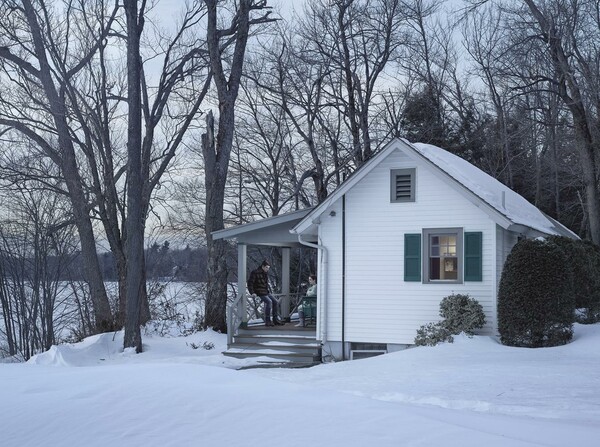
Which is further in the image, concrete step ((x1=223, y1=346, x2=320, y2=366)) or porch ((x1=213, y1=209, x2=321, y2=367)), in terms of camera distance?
porch ((x1=213, y1=209, x2=321, y2=367))

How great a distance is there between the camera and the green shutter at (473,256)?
56.4 ft

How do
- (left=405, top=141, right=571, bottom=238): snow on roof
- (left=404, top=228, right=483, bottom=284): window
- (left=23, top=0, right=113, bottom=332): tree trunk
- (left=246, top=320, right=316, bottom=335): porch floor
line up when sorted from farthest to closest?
1. (left=23, top=0, right=113, bottom=332): tree trunk
2. (left=246, top=320, right=316, bottom=335): porch floor
3. (left=404, top=228, right=483, bottom=284): window
4. (left=405, top=141, right=571, bottom=238): snow on roof

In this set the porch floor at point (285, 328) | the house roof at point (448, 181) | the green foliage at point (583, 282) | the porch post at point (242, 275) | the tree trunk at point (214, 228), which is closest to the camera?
the house roof at point (448, 181)

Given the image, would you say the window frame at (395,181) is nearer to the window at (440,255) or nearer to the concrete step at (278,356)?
the window at (440,255)

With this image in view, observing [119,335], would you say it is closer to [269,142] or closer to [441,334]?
[441,334]

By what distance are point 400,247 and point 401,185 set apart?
151cm

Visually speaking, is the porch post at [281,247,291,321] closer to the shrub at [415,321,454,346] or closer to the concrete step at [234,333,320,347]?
the concrete step at [234,333,320,347]

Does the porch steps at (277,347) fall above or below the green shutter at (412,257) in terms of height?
below

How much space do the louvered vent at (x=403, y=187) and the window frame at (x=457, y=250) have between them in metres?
0.95

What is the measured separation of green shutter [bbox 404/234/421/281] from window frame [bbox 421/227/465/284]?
0.40 ft

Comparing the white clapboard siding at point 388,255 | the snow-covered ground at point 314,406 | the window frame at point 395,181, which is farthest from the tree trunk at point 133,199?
the snow-covered ground at point 314,406

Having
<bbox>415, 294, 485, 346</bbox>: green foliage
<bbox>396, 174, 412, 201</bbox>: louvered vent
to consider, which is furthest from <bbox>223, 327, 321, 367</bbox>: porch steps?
<bbox>396, 174, 412, 201</bbox>: louvered vent

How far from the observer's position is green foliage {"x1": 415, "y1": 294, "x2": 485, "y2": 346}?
16719 mm

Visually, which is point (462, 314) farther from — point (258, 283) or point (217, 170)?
point (217, 170)
